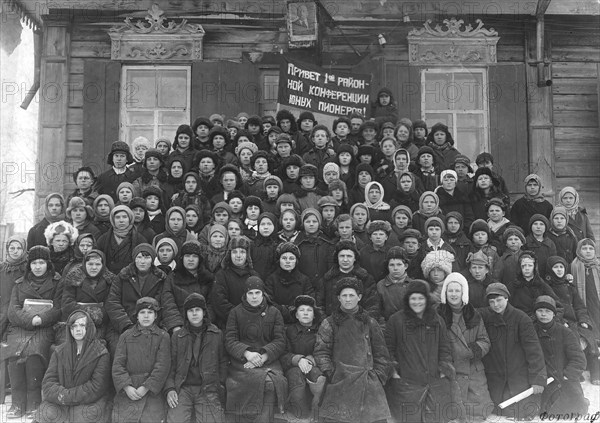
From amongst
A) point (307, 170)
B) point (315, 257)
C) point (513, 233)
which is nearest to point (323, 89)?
point (307, 170)

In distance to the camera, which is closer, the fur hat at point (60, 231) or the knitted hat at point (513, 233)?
the fur hat at point (60, 231)

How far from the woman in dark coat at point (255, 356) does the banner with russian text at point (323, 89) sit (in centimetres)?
425

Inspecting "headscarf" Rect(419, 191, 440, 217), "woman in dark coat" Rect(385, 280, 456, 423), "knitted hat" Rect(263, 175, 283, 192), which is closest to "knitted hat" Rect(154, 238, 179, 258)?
"knitted hat" Rect(263, 175, 283, 192)

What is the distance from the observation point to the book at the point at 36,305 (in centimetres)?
574

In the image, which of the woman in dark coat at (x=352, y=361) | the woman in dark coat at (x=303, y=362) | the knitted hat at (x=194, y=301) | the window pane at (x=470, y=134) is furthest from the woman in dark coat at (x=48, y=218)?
the window pane at (x=470, y=134)

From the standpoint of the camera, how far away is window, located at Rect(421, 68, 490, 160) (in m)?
10.0

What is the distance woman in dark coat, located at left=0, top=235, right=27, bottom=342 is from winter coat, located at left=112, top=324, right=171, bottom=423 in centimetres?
131

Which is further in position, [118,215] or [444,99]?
[444,99]

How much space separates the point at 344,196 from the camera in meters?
7.08

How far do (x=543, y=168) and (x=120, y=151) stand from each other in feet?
19.0

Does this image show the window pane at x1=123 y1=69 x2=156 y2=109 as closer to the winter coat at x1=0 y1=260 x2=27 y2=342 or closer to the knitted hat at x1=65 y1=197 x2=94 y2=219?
the knitted hat at x1=65 y1=197 x2=94 y2=219

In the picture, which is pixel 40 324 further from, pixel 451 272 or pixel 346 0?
pixel 346 0

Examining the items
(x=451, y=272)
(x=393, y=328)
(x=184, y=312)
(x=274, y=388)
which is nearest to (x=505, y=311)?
(x=451, y=272)

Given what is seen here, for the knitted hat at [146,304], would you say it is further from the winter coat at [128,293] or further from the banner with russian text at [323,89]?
the banner with russian text at [323,89]
